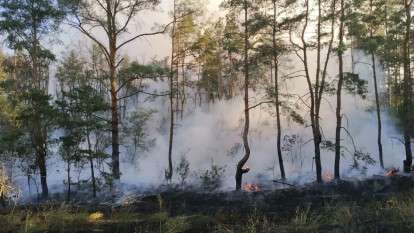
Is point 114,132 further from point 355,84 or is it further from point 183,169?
point 355,84

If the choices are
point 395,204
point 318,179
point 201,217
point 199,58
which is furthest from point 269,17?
point 395,204

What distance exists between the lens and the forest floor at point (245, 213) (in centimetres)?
1132

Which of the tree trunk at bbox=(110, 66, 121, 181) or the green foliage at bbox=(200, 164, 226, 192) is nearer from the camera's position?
the tree trunk at bbox=(110, 66, 121, 181)

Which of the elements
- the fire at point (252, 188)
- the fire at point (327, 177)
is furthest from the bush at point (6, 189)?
the fire at point (327, 177)

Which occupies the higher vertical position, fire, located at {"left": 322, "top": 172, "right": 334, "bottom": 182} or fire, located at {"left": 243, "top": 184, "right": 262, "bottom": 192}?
fire, located at {"left": 322, "top": 172, "right": 334, "bottom": 182}

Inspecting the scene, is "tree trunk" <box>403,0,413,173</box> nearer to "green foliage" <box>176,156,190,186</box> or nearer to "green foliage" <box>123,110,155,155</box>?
"green foliage" <box>176,156,190,186</box>

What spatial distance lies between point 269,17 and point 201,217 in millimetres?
13546

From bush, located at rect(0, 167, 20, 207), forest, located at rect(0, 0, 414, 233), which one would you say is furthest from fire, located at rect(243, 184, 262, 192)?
bush, located at rect(0, 167, 20, 207)

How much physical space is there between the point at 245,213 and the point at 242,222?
10.8 feet

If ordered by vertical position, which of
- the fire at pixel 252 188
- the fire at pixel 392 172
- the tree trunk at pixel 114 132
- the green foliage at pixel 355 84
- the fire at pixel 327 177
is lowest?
the fire at pixel 252 188

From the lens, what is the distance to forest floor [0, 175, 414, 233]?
1132cm

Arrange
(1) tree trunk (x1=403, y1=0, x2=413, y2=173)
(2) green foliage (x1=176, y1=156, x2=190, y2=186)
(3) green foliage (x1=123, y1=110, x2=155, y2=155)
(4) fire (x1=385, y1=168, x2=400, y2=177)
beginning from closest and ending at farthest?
(1) tree trunk (x1=403, y1=0, x2=413, y2=173) → (4) fire (x1=385, y1=168, x2=400, y2=177) → (2) green foliage (x1=176, y1=156, x2=190, y2=186) → (3) green foliage (x1=123, y1=110, x2=155, y2=155)

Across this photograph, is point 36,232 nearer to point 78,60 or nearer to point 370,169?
point 370,169

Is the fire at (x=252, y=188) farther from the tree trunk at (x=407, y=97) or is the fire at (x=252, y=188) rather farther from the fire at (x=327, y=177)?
the tree trunk at (x=407, y=97)
